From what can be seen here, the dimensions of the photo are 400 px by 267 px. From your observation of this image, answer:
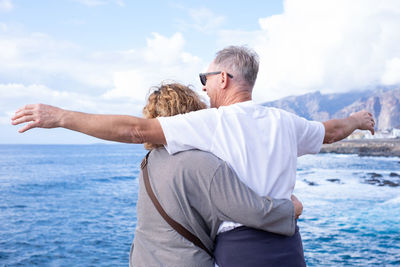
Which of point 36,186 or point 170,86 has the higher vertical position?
point 170,86

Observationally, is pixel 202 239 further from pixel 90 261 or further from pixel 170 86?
pixel 90 261

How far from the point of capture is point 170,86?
2430 millimetres

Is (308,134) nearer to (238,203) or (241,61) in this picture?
(241,61)

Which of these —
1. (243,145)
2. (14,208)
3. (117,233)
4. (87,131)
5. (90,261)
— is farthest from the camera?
(14,208)

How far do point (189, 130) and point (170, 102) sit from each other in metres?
0.37

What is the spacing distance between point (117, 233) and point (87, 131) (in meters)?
15.9

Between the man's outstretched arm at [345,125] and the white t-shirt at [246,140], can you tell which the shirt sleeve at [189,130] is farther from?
the man's outstretched arm at [345,125]

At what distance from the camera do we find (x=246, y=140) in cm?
212

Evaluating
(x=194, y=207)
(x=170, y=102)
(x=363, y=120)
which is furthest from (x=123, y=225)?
(x=194, y=207)

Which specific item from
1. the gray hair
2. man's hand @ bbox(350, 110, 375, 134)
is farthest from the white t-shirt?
man's hand @ bbox(350, 110, 375, 134)

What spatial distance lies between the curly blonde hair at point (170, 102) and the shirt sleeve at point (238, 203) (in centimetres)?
47

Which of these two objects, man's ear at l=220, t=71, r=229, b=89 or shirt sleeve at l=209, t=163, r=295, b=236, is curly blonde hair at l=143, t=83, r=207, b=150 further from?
shirt sleeve at l=209, t=163, r=295, b=236

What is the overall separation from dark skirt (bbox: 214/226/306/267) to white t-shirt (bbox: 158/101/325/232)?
0.08 meters

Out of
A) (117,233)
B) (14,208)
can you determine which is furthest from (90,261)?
(14,208)
